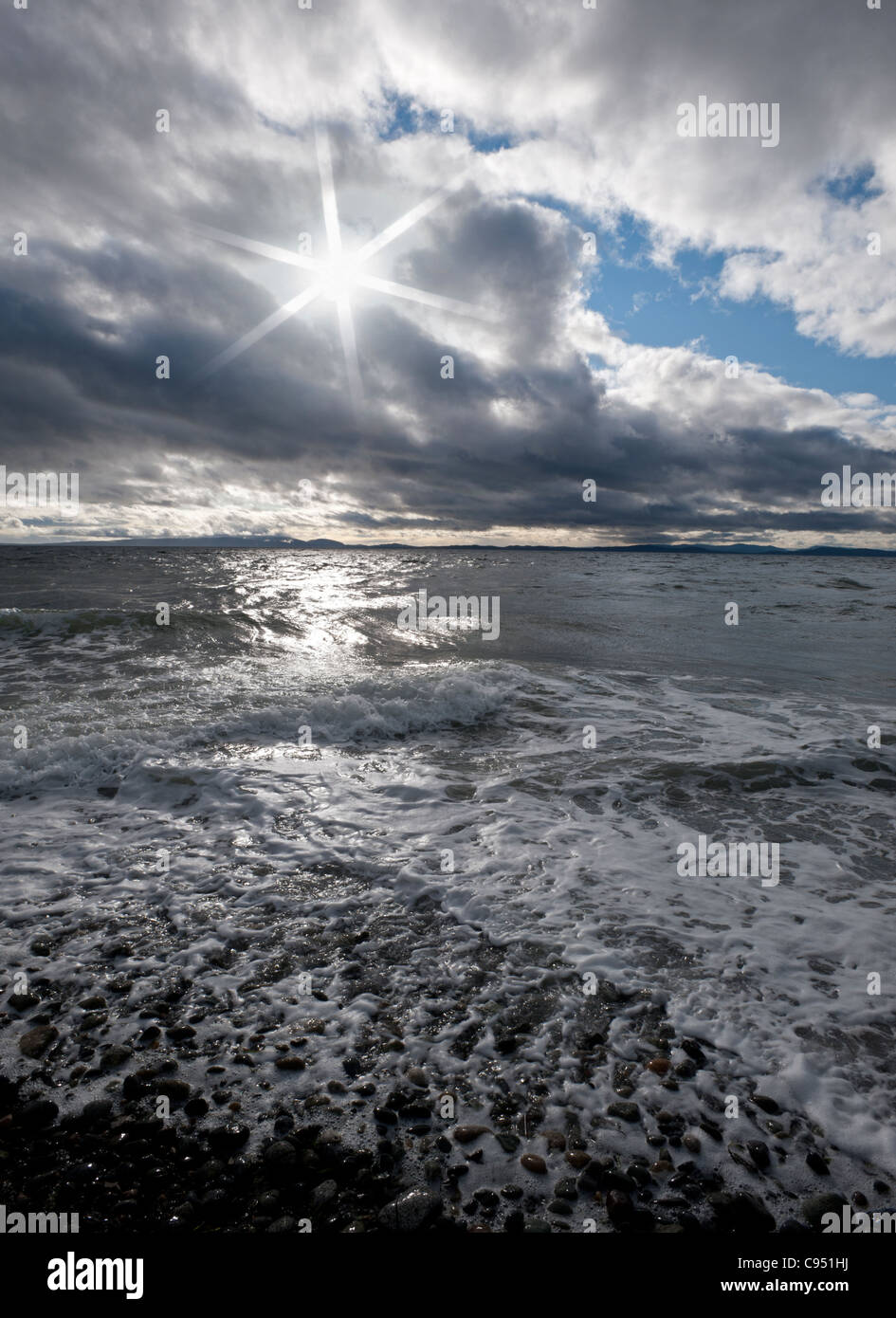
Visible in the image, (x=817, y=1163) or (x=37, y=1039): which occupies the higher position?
(x=37, y=1039)

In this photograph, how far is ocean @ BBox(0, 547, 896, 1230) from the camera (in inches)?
122

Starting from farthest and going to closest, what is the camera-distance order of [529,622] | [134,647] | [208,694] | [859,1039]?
[529,622]
[134,647]
[208,694]
[859,1039]

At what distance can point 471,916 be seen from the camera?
4820mm

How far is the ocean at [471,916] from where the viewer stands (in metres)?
3.11

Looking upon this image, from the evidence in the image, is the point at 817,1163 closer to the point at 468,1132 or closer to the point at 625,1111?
the point at 625,1111

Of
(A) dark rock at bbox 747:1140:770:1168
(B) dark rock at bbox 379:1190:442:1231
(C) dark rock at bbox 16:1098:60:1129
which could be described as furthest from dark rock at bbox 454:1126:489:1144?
(C) dark rock at bbox 16:1098:60:1129

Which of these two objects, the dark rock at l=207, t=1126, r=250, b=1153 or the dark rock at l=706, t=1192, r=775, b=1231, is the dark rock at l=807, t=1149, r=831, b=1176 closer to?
the dark rock at l=706, t=1192, r=775, b=1231

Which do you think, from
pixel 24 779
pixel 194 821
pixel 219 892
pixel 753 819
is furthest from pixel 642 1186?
pixel 24 779

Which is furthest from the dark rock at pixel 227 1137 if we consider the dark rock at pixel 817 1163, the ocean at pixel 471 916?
the dark rock at pixel 817 1163

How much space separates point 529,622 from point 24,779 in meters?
17.7

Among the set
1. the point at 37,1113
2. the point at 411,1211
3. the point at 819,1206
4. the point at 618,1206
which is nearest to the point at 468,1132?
the point at 411,1211

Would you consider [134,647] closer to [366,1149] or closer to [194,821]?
[194,821]
